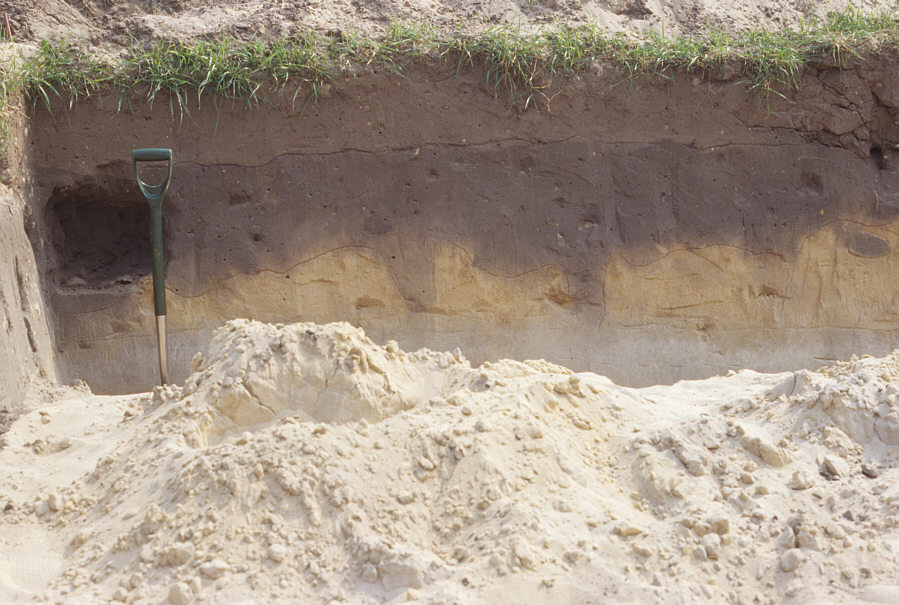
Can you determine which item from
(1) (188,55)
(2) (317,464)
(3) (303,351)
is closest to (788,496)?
(2) (317,464)

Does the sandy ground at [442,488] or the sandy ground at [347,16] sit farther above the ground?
the sandy ground at [347,16]

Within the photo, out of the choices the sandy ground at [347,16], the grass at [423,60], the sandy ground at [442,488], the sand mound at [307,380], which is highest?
the sandy ground at [347,16]

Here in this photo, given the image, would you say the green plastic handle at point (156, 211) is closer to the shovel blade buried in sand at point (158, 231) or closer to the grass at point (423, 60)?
the shovel blade buried in sand at point (158, 231)

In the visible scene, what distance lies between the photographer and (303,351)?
2.73 meters

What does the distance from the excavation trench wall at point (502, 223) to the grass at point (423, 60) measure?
0.10 m

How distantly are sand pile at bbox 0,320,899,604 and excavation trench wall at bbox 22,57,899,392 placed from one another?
6.52ft

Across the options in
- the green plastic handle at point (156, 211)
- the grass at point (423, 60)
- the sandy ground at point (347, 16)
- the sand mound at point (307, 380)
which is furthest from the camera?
the sandy ground at point (347, 16)

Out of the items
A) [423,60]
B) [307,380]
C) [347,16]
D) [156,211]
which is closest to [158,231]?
[156,211]

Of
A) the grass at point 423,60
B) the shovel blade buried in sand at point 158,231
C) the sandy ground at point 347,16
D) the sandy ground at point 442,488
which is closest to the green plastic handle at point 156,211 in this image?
the shovel blade buried in sand at point 158,231

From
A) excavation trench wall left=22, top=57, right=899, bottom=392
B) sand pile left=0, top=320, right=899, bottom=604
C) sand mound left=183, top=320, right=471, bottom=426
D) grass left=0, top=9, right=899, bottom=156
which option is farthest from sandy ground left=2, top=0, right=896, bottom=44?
sand mound left=183, top=320, right=471, bottom=426

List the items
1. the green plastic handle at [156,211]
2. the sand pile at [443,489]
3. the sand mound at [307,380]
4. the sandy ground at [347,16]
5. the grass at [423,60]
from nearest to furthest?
the sand pile at [443,489] → the sand mound at [307,380] → the green plastic handle at [156,211] → the grass at [423,60] → the sandy ground at [347,16]

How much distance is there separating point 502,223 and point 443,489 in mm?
2889

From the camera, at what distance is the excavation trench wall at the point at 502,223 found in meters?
4.91

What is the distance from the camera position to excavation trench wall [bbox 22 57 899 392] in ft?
16.1
